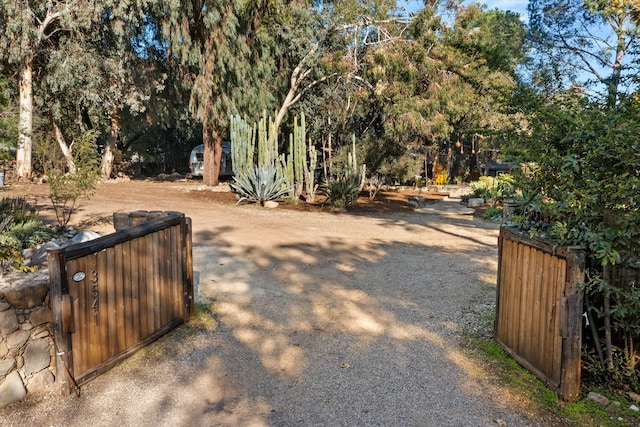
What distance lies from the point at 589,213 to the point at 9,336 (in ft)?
12.8

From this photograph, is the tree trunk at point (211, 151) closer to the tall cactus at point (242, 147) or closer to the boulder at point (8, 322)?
the tall cactus at point (242, 147)

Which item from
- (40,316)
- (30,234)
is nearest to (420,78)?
(30,234)

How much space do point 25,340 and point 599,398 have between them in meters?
3.83

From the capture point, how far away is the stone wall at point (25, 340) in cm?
310

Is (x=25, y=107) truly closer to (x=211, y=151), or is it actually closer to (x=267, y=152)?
(x=211, y=151)

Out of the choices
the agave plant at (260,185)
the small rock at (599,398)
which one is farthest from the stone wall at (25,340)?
the agave plant at (260,185)

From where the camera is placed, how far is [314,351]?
399 cm

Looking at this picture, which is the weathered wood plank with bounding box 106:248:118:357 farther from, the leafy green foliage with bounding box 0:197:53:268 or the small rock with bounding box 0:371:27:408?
the leafy green foliage with bounding box 0:197:53:268

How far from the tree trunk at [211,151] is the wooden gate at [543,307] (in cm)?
1483

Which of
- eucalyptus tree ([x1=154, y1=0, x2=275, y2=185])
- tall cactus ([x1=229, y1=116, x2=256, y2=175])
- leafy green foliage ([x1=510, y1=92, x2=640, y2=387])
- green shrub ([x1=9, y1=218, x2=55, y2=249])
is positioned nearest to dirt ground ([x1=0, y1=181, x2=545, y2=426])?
leafy green foliage ([x1=510, y1=92, x2=640, y2=387])

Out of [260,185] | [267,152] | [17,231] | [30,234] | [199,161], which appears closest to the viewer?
[17,231]

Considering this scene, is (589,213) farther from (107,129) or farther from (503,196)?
(107,129)

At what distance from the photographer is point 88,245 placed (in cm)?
328

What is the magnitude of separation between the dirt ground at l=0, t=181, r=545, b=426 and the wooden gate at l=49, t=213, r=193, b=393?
17 cm
